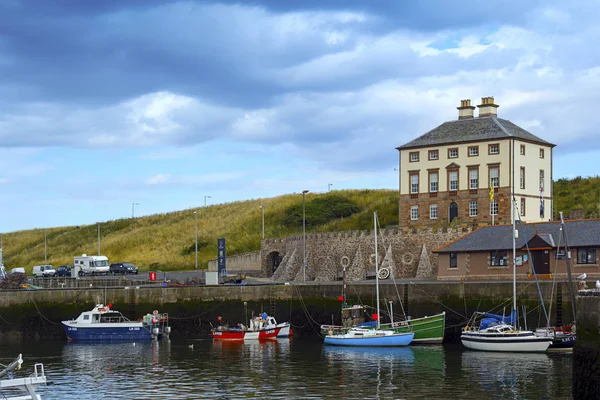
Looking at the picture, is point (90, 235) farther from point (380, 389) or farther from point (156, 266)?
point (380, 389)

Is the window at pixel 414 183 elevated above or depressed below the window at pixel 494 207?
above

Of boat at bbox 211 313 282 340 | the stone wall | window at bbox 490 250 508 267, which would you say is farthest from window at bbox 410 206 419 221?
boat at bbox 211 313 282 340

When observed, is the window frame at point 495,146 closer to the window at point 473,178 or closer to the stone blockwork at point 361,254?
the window at point 473,178

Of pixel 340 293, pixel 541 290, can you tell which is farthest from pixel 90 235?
pixel 541 290

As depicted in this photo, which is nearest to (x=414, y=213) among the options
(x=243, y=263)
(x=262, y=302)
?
(x=243, y=263)

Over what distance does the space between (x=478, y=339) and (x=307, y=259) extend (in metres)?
31.4

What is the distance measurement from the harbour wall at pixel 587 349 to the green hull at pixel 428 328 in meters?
22.1

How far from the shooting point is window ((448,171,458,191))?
80.3m

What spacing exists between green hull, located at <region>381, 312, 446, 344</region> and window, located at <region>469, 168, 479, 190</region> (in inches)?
1027

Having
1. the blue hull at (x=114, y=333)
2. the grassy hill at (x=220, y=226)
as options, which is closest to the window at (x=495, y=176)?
the grassy hill at (x=220, y=226)

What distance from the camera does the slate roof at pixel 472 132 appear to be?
78875 mm

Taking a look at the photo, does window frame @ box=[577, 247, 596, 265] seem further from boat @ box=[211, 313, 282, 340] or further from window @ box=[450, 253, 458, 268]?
boat @ box=[211, 313, 282, 340]

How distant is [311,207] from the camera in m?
114

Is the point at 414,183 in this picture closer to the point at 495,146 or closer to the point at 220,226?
the point at 495,146
